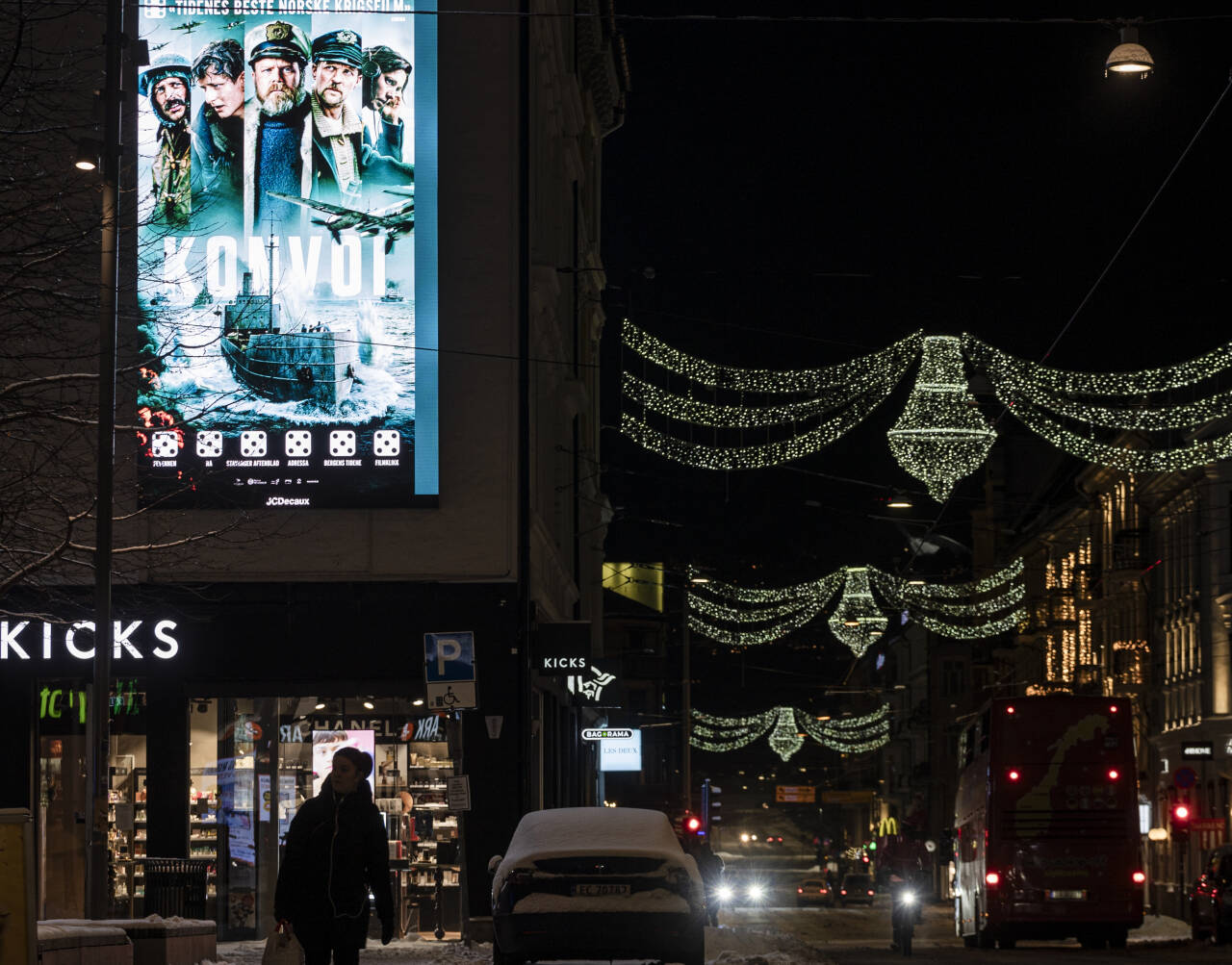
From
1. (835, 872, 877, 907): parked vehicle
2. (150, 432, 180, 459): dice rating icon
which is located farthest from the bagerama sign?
(835, 872, 877, 907): parked vehicle

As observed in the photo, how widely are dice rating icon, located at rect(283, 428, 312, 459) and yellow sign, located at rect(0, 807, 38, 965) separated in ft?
61.4

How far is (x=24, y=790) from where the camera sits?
30656 mm

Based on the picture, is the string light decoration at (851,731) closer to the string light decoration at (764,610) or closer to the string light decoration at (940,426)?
the string light decoration at (764,610)

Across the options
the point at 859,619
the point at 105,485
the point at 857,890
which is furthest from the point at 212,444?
the point at 857,890

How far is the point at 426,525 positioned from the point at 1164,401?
1398 inches

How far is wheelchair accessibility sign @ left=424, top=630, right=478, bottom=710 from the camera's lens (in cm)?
2498

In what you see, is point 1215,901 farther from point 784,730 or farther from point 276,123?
point 784,730

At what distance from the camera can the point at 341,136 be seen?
31.4 m

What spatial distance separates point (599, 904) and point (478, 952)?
346 inches

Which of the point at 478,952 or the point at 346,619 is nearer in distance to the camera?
the point at 478,952

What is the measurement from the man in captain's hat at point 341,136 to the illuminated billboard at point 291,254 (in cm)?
2

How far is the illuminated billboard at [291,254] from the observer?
30.9 metres

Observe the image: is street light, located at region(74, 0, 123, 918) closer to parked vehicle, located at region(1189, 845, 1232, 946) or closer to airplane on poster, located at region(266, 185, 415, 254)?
airplane on poster, located at region(266, 185, 415, 254)

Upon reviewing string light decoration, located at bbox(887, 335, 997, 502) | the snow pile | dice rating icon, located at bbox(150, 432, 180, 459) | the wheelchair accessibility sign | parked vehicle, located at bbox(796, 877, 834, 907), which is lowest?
parked vehicle, located at bbox(796, 877, 834, 907)
